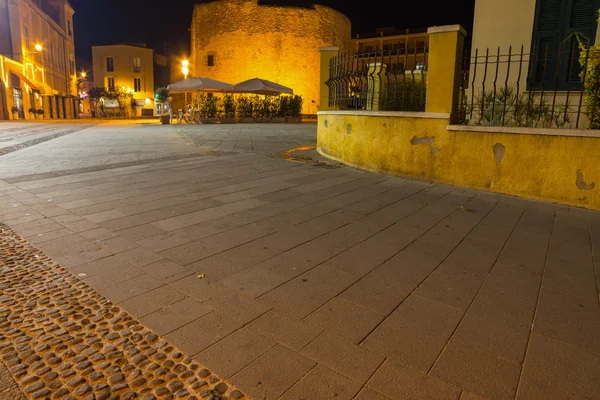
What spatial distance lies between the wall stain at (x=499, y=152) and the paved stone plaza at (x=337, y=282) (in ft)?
1.80

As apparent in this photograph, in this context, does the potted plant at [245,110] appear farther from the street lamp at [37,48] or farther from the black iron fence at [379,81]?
the street lamp at [37,48]

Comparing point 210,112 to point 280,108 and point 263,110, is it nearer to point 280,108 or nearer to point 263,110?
point 263,110

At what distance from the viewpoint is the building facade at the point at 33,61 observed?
3069 cm

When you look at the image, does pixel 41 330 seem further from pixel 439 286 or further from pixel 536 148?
pixel 536 148

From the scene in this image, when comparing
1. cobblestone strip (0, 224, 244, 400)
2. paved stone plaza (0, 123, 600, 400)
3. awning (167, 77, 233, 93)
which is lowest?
cobblestone strip (0, 224, 244, 400)

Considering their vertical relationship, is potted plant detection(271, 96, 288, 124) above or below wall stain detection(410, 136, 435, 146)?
above

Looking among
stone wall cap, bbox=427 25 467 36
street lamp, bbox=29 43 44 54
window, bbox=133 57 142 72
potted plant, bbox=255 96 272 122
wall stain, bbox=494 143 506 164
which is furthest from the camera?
window, bbox=133 57 142 72

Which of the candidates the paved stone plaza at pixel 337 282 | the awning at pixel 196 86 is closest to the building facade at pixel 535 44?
the paved stone plaza at pixel 337 282

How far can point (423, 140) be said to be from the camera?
20.7 ft

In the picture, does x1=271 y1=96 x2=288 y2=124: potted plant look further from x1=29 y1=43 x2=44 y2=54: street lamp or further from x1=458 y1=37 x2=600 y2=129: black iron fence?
x1=29 y1=43 x2=44 y2=54: street lamp

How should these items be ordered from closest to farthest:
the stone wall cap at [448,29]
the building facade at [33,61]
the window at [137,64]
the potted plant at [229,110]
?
the stone wall cap at [448,29], the potted plant at [229,110], the building facade at [33,61], the window at [137,64]

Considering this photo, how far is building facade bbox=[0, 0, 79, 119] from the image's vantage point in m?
30.7

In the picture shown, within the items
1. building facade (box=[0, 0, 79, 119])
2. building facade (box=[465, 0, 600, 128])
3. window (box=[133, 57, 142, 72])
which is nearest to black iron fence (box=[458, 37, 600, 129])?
building facade (box=[465, 0, 600, 128])

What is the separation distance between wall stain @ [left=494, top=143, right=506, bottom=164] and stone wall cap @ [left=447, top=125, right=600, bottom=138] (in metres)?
0.20
